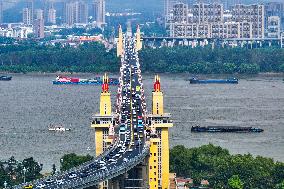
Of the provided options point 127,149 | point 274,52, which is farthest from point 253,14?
point 127,149

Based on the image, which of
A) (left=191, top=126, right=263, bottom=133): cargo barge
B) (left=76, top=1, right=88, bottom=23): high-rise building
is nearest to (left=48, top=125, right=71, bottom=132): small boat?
(left=191, top=126, right=263, bottom=133): cargo barge

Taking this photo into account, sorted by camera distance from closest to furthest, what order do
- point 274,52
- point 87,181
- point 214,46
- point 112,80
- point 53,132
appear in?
point 87,181 → point 53,132 → point 112,80 → point 274,52 → point 214,46

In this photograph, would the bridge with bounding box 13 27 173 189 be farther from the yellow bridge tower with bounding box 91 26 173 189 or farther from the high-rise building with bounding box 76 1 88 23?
the high-rise building with bounding box 76 1 88 23

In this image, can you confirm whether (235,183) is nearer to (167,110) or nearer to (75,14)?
(167,110)

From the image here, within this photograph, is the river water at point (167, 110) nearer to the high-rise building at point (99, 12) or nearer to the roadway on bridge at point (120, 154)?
the roadway on bridge at point (120, 154)

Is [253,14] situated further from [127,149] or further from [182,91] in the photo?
[127,149]

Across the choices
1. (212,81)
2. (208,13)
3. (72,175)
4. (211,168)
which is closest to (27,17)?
(208,13)
